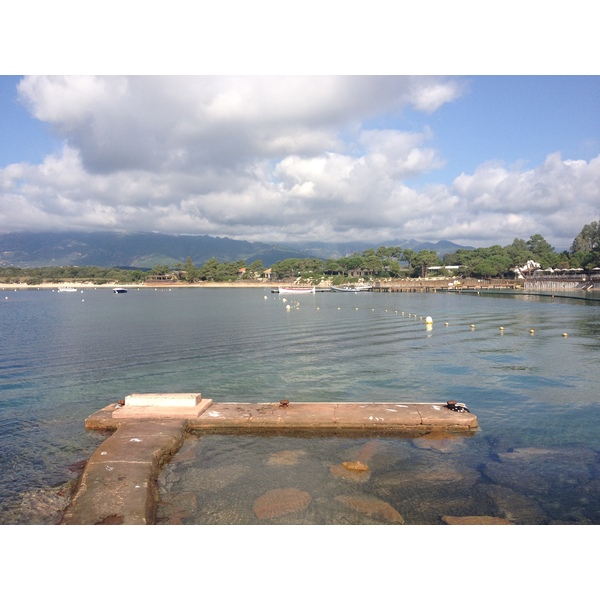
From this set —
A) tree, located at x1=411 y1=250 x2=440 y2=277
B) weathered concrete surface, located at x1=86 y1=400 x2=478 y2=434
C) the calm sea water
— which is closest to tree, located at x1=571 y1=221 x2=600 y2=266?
tree, located at x1=411 y1=250 x2=440 y2=277

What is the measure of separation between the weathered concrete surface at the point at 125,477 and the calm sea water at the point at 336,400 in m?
0.53

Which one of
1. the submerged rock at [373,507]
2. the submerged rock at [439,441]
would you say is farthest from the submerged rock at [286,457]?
the submerged rock at [439,441]

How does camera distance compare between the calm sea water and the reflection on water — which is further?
the calm sea water

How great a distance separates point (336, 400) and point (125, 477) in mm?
10209

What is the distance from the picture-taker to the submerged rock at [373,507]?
891 cm

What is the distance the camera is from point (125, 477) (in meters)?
9.65

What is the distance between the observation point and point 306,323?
1893 inches

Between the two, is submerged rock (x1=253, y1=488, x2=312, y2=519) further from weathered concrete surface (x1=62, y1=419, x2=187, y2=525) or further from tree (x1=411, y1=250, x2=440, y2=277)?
tree (x1=411, y1=250, x2=440, y2=277)

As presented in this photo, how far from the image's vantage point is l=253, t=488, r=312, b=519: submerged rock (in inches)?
358

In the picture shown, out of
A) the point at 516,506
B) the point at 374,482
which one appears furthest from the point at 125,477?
the point at 516,506

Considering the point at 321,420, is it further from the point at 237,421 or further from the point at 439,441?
the point at 439,441

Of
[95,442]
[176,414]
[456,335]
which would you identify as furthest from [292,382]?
[456,335]

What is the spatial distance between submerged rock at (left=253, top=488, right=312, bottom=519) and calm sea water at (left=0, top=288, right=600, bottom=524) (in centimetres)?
22

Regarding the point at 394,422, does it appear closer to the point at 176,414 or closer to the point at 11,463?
the point at 176,414
